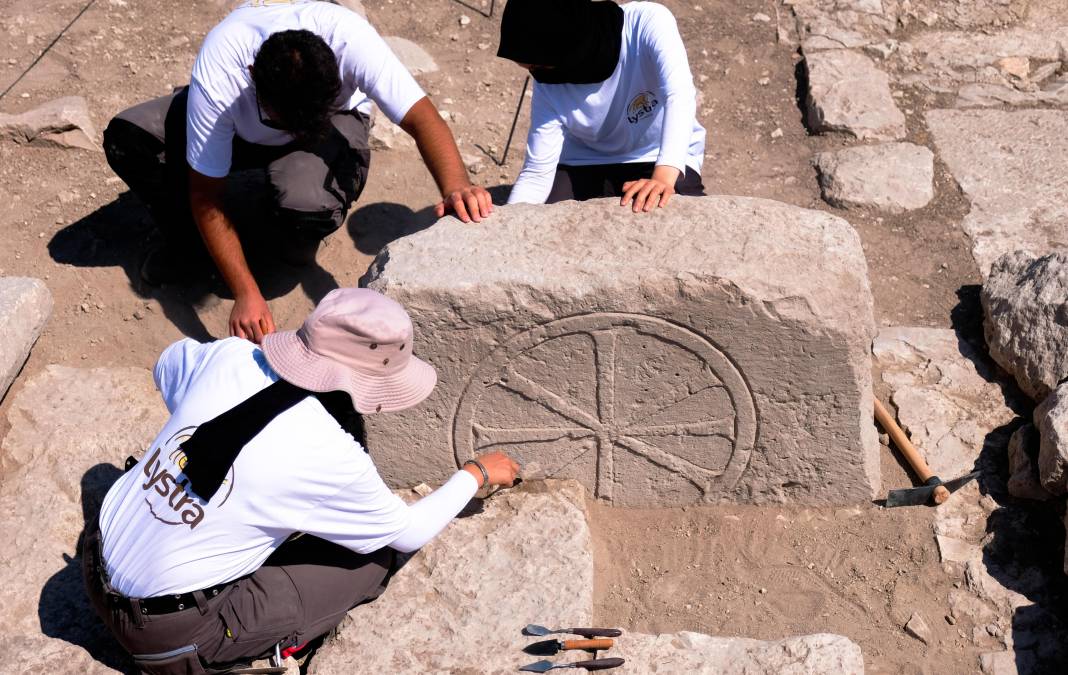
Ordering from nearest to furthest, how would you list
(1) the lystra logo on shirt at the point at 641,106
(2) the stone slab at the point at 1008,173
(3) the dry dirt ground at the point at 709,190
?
(3) the dry dirt ground at the point at 709,190, (1) the lystra logo on shirt at the point at 641,106, (2) the stone slab at the point at 1008,173

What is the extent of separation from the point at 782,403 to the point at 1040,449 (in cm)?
89

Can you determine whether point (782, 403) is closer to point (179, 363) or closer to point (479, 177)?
point (179, 363)

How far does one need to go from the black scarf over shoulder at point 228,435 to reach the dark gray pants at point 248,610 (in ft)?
1.28

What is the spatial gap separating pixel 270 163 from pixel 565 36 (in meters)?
1.27

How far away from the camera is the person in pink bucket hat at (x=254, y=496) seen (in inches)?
102

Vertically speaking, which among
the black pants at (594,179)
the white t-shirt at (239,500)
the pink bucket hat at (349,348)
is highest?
the pink bucket hat at (349,348)

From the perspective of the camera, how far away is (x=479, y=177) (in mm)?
5145

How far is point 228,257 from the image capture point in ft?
13.0

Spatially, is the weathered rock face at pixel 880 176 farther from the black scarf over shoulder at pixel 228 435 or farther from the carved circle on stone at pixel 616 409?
the black scarf over shoulder at pixel 228 435

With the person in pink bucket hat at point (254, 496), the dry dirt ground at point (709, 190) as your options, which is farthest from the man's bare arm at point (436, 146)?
the person in pink bucket hat at point (254, 496)

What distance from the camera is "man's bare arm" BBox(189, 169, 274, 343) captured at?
12.8 ft

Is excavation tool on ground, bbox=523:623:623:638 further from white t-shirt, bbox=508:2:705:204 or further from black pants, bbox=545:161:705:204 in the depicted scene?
black pants, bbox=545:161:705:204

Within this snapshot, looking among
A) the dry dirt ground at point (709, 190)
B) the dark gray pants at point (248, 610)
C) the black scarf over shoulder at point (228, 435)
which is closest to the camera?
the black scarf over shoulder at point (228, 435)

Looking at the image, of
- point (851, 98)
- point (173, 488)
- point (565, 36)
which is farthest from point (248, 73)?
point (851, 98)
